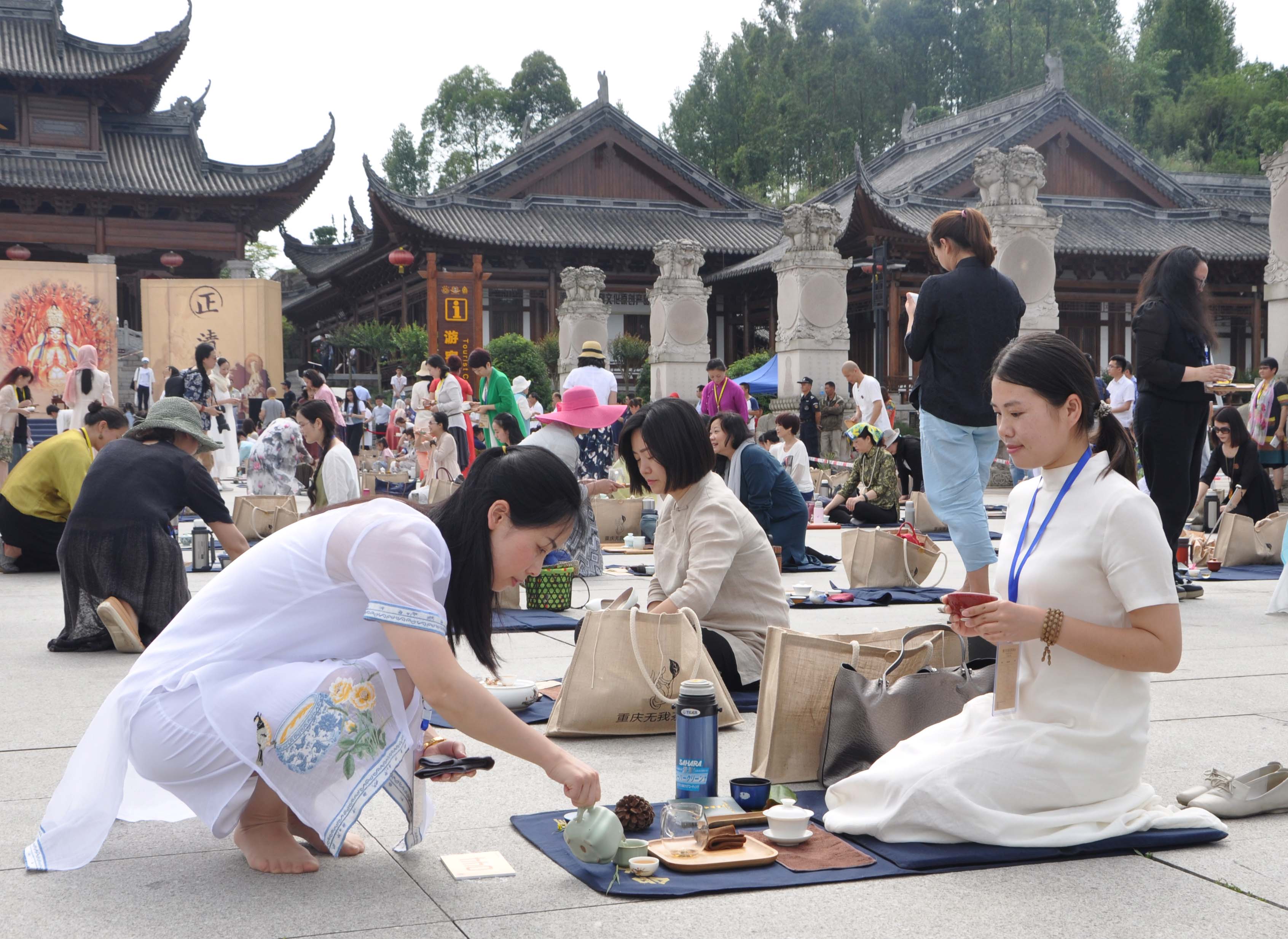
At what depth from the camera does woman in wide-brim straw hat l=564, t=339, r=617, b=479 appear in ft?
30.6

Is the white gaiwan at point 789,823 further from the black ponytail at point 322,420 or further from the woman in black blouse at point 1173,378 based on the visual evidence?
the black ponytail at point 322,420

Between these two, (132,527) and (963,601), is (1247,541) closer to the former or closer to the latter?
(963,601)

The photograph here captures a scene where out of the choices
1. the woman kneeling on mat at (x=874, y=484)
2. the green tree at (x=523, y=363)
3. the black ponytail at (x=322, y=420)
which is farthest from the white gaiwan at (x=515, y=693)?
the green tree at (x=523, y=363)

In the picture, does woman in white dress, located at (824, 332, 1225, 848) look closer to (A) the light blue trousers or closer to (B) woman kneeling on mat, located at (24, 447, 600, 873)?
(B) woman kneeling on mat, located at (24, 447, 600, 873)

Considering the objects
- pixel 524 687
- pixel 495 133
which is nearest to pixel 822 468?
pixel 524 687

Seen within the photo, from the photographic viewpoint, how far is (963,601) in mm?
2547

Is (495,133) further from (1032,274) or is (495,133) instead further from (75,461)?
(75,461)

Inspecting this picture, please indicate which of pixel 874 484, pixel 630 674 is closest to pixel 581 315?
pixel 874 484

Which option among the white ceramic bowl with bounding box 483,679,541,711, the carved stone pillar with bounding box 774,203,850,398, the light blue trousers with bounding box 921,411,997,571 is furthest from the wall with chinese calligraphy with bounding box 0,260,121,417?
the white ceramic bowl with bounding box 483,679,541,711

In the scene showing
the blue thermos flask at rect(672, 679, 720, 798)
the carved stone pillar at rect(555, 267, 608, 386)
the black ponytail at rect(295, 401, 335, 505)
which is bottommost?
the blue thermos flask at rect(672, 679, 720, 798)

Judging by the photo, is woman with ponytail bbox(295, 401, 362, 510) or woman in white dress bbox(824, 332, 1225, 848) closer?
woman in white dress bbox(824, 332, 1225, 848)

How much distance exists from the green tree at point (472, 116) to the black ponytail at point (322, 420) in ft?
132

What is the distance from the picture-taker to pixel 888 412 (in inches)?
624

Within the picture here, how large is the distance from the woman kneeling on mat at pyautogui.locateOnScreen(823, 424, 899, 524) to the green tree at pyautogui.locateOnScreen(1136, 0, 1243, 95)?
130ft
